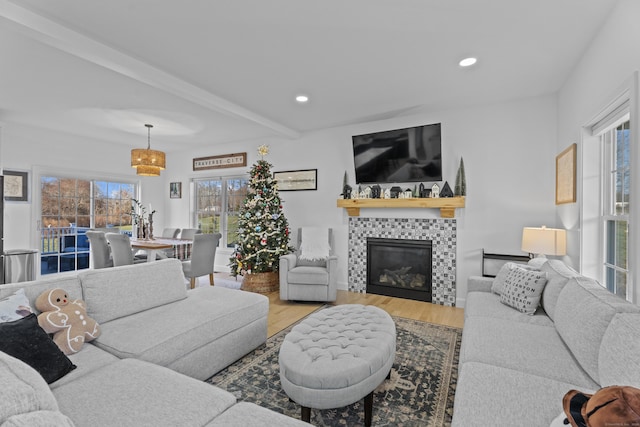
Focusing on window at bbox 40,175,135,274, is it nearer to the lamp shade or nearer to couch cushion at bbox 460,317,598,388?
couch cushion at bbox 460,317,598,388

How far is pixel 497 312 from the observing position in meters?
2.28

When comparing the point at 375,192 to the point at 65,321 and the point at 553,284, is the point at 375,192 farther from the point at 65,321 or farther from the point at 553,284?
the point at 65,321

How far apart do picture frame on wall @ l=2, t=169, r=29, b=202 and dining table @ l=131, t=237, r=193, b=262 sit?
190 cm

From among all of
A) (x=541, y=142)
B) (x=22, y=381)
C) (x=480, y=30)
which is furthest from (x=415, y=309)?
(x=22, y=381)

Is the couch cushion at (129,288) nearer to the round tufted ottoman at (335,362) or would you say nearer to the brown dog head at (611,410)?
the round tufted ottoman at (335,362)

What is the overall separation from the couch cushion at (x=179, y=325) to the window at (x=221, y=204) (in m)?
3.54

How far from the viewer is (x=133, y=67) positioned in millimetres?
2654

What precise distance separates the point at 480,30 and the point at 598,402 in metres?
2.43

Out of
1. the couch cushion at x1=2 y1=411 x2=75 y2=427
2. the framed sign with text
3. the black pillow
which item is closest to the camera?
the couch cushion at x1=2 y1=411 x2=75 y2=427

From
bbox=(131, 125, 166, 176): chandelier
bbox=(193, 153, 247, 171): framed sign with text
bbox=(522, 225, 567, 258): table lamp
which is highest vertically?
bbox=(193, 153, 247, 171): framed sign with text

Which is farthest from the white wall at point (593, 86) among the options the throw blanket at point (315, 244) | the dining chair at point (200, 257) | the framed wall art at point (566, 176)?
the dining chair at point (200, 257)

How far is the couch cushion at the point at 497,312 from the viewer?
2131mm

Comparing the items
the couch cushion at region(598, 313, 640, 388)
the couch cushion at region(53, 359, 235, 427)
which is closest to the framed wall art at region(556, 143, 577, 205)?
the couch cushion at region(598, 313, 640, 388)

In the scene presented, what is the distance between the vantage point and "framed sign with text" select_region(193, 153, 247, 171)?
19.1ft
